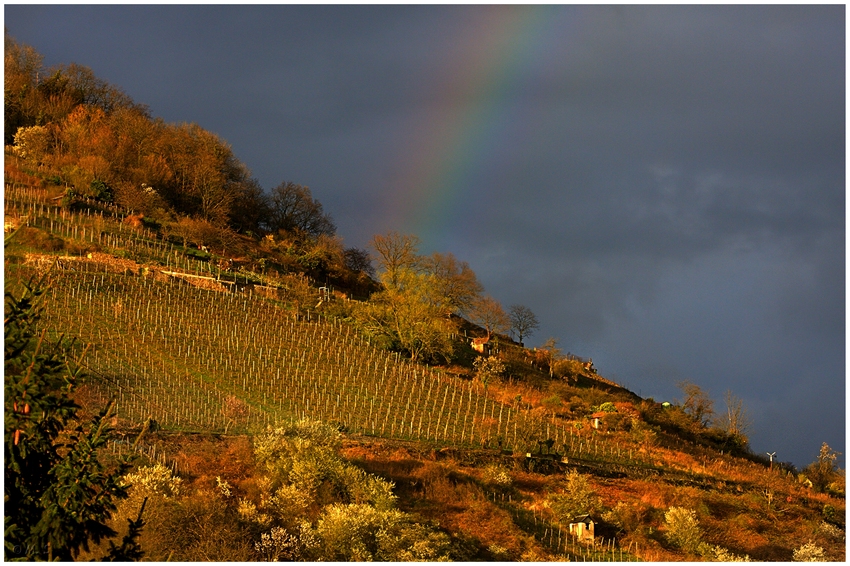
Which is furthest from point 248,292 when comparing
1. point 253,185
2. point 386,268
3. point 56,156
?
point 253,185

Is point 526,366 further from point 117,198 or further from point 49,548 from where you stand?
point 49,548

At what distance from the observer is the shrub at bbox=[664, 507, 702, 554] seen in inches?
1297

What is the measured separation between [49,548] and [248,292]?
5648 centimetres

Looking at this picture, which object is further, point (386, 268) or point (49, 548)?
point (386, 268)

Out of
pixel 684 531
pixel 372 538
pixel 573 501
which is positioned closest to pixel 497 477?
pixel 573 501

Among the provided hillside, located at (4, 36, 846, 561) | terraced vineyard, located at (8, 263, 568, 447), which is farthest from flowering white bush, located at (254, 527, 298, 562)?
terraced vineyard, located at (8, 263, 568, 447)

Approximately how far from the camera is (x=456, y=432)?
46.6 meters

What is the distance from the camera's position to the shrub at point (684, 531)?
32.9 m

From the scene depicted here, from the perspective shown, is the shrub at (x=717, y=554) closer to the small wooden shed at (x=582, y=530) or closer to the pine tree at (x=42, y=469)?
the small wooden shed at (x=582, y=530)

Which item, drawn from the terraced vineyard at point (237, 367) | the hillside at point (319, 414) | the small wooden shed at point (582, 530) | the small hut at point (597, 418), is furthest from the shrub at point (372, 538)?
the small hut at point (597, 418)

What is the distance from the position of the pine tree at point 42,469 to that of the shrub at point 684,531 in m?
24.9

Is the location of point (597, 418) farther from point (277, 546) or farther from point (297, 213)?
point (297, 213)

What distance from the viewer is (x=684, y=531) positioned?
3328 centimetres

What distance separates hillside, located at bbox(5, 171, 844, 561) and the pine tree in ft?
6.37
